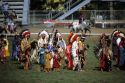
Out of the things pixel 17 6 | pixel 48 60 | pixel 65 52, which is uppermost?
pixel 17 6

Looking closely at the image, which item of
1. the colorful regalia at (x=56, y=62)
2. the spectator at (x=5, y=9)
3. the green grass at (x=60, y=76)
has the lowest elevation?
the green grass at (x=60, y=76)

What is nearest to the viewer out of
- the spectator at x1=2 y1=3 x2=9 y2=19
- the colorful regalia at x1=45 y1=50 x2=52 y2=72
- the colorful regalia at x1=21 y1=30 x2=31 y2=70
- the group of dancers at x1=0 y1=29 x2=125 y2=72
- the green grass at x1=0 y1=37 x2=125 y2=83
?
the green grass at x1=0 y1=37 x2=125 y2=83

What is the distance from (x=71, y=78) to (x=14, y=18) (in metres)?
24.2

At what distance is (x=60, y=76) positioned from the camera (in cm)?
2039

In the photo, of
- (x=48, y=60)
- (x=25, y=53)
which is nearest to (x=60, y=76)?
(x=48, y=60)

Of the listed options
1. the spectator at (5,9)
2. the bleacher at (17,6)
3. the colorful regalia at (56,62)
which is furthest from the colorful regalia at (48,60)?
the bleacher at (17,6)

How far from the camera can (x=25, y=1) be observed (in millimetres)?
45094

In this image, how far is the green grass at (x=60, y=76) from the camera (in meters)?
19.4

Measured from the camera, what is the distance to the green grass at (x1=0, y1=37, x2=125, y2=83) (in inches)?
765

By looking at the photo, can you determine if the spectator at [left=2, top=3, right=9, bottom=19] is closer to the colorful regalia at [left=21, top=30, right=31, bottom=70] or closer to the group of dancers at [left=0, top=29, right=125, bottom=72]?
the group of dancers at [left=0, top=29, right=125, bottom=72]

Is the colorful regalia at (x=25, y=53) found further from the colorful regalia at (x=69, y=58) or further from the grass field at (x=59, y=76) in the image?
the colorful regalia at (x=69, y=58)

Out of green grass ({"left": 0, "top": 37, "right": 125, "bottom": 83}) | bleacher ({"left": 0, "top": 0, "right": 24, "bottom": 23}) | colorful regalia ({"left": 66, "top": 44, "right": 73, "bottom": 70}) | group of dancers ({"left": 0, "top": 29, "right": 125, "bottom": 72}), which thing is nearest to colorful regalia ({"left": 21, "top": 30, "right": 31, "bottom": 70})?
group of dancers ({"left": 0, "top": 29, "right": 125, "bottom": 72})

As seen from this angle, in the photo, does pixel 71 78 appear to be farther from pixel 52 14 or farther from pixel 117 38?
pixel 52 14

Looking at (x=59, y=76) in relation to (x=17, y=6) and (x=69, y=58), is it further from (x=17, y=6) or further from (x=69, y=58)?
(x=17, y=6)
